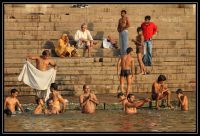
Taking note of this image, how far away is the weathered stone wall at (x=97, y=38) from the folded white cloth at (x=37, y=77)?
128 cm

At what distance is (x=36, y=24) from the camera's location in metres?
22.8

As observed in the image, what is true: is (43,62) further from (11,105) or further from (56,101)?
(11,105)

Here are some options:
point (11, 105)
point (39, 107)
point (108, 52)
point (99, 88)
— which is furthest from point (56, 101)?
point (108, 52)

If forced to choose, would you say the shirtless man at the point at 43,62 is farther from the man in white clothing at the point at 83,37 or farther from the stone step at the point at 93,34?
the stone step at the point at 93,34

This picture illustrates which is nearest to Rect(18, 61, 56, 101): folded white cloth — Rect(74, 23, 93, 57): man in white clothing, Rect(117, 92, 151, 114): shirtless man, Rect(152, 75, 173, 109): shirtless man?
Rect(117, 92, 151, 114): shirtless man

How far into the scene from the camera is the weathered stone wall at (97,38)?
18859 millimetres

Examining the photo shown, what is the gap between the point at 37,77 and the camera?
55.5 ft

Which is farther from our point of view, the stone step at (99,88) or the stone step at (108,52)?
the stone step at (108,52)

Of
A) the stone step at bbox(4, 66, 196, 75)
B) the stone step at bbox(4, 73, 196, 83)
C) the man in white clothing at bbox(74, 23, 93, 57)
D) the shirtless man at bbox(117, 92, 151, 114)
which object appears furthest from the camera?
the man in white clothing at bbox(74, 23, 93, 57)

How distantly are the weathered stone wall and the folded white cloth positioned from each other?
1.28m

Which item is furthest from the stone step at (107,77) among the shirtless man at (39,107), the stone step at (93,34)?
the stone step at (93,34)

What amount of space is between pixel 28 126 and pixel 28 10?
Answer: 11.2 metres

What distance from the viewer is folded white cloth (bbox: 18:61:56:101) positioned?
16.8 m

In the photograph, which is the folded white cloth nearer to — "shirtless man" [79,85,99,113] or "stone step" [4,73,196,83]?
"shirtless man" [79,85,99,113]
